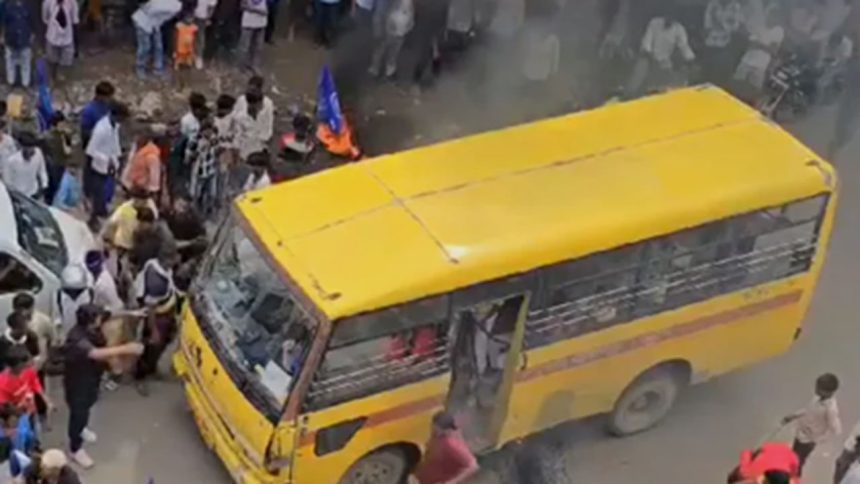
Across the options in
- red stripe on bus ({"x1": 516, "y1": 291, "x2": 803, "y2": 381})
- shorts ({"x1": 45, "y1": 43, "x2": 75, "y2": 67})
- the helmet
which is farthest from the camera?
shorts ({"x1": 45, "y1": 43, "x2": 75, "y2": 67})

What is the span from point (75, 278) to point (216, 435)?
4.96 feet

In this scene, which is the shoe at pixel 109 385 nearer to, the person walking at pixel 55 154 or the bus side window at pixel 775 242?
the person walking at pixel 55 154

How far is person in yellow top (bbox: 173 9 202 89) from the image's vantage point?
17.4 m

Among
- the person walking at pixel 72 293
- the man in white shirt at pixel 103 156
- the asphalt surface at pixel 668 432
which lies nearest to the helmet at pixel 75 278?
the person walking at pixel 72 293

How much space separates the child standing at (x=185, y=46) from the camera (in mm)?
17375

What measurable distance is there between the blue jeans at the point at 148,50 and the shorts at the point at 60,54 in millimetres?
622

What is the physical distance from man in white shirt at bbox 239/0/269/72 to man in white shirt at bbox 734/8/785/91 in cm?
477

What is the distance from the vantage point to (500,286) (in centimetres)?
1238

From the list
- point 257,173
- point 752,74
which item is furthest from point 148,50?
point 752,74

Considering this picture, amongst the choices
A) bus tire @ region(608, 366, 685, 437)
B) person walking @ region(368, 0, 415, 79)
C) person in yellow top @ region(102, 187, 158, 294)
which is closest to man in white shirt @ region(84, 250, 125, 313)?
person in yellow top @ region(102, 187, 158, 294)

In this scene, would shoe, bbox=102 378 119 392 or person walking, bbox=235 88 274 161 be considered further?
person walking, bbox=235 88 274 161

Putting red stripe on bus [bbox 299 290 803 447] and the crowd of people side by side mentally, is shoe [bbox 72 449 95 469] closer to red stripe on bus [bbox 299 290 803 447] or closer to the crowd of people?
the crowd of people

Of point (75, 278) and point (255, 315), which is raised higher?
point (255, 315)

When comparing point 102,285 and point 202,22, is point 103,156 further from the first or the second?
point 202,22
